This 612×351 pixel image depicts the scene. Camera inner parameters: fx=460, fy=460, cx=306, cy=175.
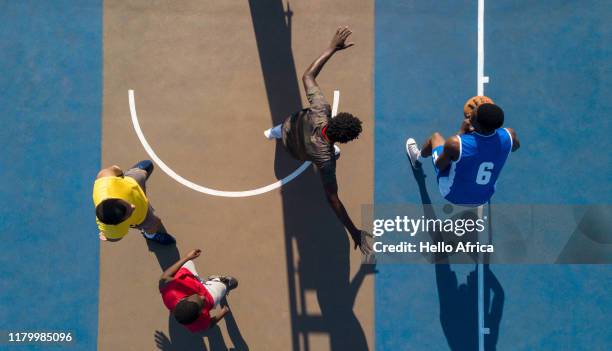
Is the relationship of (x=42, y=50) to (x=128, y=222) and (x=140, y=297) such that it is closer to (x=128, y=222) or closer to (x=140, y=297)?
(x=128, y=222)

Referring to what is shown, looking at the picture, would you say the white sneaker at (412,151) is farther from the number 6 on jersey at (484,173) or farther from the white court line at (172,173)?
the white court line at (172,173)

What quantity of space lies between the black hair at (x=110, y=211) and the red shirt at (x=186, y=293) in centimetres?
115

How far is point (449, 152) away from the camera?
520cm

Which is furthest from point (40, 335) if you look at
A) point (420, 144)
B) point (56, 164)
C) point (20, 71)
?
point (420, 144)

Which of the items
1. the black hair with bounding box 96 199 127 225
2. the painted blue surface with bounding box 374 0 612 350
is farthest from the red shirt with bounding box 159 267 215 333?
the painted blue surface with bounding box 374 0 612 350

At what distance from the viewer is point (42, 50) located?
6.39 meters

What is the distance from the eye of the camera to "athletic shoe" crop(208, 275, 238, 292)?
6051mm

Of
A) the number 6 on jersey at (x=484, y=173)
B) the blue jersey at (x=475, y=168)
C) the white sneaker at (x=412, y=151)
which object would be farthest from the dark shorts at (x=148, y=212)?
the number 6 on jersey at (x=484, y=173)

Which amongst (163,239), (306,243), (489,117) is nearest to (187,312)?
(163,239)

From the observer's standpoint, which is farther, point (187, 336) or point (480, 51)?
point (480, 51)

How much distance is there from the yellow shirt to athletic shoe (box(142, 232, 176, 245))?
0.88 metres

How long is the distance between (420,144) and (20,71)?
223 inches
